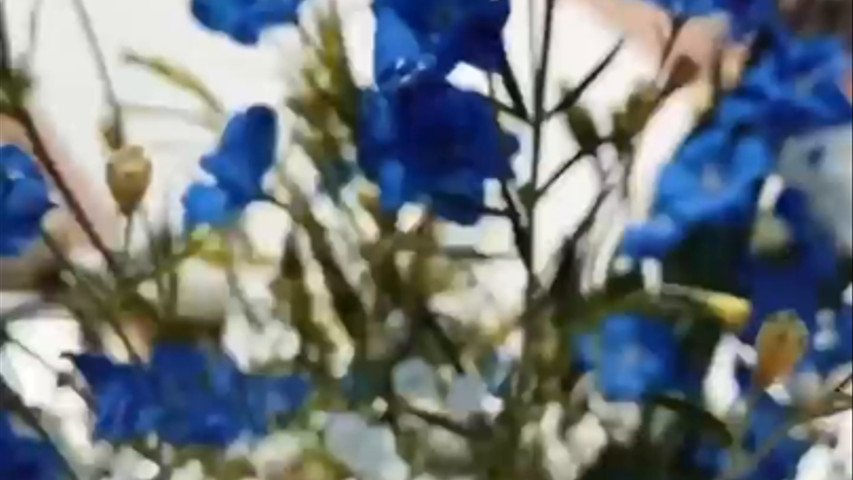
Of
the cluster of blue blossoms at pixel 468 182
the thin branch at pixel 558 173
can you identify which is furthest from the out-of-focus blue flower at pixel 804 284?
the thin branch at pixel 558 173

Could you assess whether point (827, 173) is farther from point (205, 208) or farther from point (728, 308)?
point (205, 208)

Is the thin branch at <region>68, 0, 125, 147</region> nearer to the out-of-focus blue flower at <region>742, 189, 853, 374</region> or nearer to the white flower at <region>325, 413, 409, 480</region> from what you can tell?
the white flower at <region>325, 413, 409, 480</region>

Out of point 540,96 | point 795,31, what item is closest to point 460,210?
point 540,96

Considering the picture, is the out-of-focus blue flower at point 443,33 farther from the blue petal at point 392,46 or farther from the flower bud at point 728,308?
the flower bud at point 728,308

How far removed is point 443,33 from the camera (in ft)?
2.17

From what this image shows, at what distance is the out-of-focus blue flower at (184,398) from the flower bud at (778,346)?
0.22 metres

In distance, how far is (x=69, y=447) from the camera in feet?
2.43

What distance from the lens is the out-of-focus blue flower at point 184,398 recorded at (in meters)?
0.71

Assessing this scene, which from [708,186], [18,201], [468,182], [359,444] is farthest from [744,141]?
[18,201]

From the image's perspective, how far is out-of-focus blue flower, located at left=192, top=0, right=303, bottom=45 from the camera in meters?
0.70

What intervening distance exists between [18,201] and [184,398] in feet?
0.42

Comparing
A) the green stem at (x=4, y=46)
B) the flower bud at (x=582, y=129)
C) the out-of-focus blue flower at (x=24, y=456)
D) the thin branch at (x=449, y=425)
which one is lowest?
the out-of-focus blue flower at (x=24, y=456)

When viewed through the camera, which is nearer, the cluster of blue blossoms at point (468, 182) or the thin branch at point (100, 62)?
the cluster of blue blossoms at point (468, 182)

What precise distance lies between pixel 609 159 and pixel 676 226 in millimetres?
70
